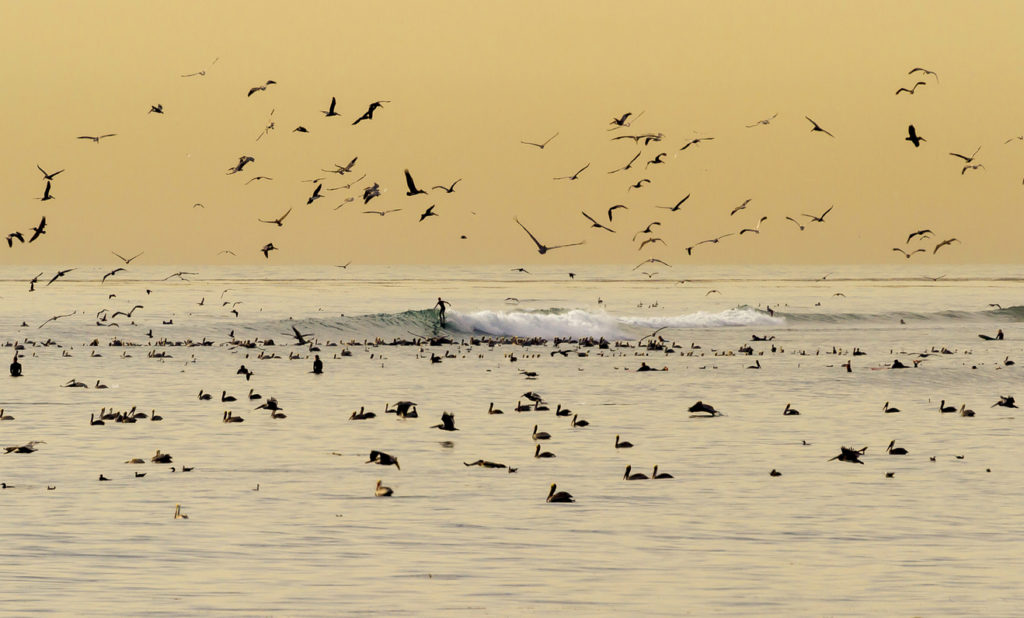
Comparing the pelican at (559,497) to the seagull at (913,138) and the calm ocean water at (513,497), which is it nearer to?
the calm ocean water at (513,497)

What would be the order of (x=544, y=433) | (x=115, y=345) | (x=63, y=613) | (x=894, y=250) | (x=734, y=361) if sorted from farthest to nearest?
1. (x=894, y=250)
2. (x=115, y=345)
3. (x=734, y=361)
4. (x=544, y=433)
5. (x=63, y=613)

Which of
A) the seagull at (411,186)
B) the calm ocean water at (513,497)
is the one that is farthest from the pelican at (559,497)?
the seagull at (411,186)

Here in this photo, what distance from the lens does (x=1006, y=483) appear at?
2203 cm

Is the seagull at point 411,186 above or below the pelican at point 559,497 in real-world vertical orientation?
above

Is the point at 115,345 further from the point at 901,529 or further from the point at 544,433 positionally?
the point at 901,529

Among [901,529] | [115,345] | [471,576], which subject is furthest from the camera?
[115,345]

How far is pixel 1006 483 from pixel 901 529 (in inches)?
192

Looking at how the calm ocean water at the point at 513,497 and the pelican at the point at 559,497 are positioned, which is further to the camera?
the pelican at the point at 559,497

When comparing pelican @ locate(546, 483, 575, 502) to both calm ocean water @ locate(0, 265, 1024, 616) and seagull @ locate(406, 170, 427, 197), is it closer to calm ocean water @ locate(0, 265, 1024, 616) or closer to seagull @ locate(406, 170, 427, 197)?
calm ocean water @ locate(0, 265, 1024, 616)

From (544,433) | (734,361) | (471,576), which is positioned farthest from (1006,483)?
(734,361)

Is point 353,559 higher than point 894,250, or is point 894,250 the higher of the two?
point 894,250

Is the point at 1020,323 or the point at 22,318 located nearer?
the point at 22,318

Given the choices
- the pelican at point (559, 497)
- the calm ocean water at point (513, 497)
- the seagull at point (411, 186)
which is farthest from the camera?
the seagull at point (411, 186)

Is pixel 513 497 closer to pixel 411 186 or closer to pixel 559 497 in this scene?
pixel 559 497
